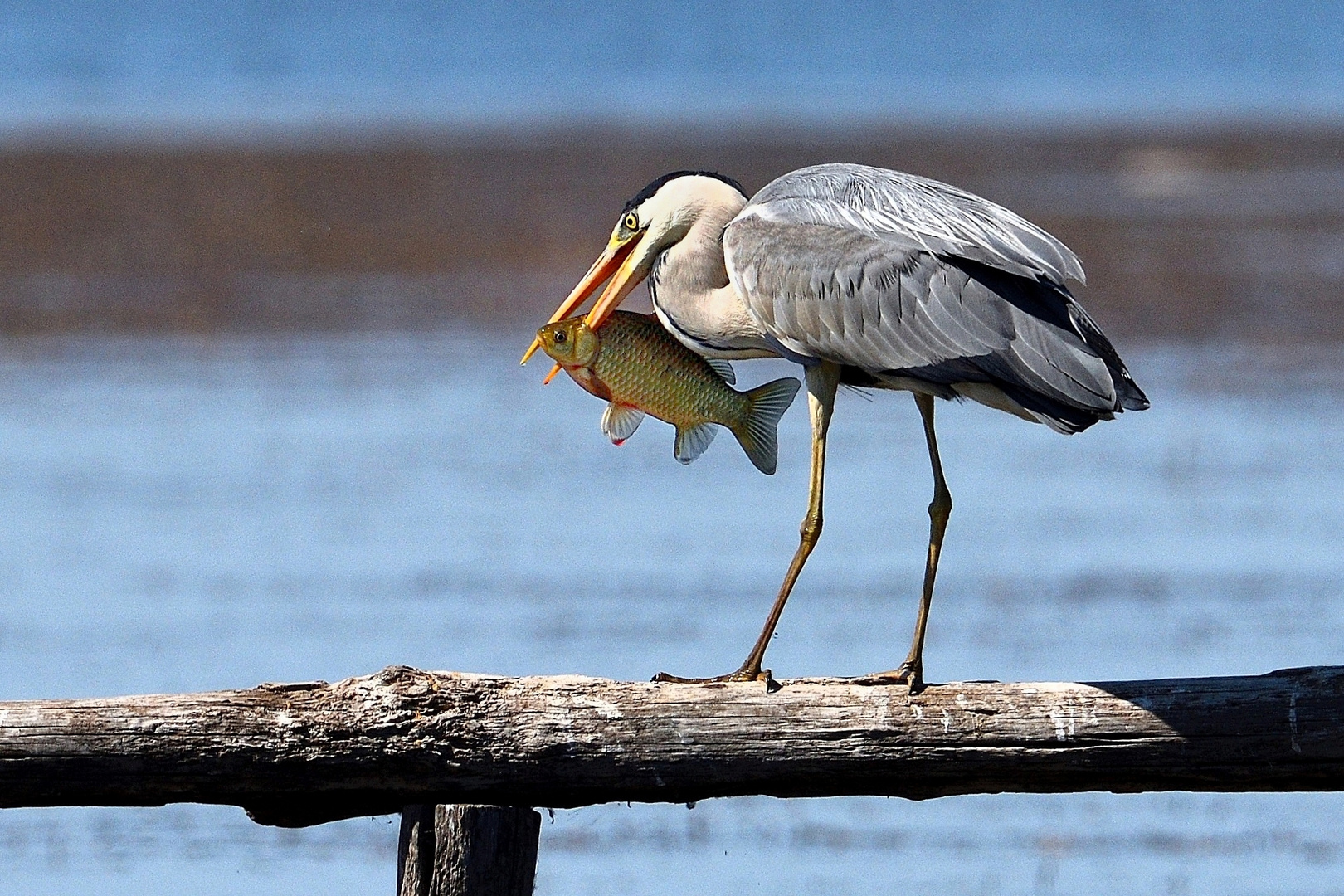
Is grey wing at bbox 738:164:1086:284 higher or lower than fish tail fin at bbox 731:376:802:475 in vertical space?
higher

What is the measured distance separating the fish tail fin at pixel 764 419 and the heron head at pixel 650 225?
402 mm

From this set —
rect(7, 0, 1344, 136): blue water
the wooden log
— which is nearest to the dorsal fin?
the wooden log

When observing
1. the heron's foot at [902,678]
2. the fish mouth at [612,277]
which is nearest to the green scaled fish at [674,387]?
the fish mouth at [612,277]

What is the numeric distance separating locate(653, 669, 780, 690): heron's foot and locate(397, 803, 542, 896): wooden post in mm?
531

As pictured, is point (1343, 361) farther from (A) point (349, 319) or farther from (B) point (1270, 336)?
(A) point (349, 319)

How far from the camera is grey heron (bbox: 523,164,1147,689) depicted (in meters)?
4.80

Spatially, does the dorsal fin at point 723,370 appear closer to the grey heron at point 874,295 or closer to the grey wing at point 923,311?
the grey heron at point 874,295

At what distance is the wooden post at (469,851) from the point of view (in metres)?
4.18

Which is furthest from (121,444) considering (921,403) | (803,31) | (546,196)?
(803,31)

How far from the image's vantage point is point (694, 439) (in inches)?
203

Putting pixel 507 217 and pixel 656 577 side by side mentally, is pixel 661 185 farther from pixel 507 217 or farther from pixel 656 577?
pixel 507 217

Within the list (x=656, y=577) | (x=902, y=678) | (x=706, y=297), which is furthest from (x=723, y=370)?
(x=656, y=577)

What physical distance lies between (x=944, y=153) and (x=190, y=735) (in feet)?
83.0

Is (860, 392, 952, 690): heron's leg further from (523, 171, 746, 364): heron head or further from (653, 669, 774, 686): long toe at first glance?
(523, 171, 746, 364): heron head
